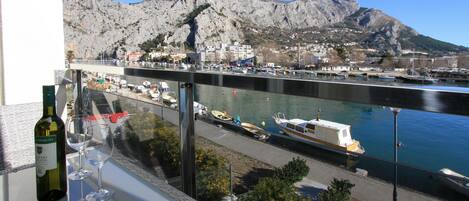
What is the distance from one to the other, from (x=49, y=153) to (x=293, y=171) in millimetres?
962

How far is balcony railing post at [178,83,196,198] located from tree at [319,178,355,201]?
63 cm

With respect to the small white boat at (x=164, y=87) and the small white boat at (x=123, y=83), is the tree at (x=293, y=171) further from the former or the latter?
the small white boat at (x=123, y=83)

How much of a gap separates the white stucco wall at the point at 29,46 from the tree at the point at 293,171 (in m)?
1.56

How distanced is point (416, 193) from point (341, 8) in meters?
79.8

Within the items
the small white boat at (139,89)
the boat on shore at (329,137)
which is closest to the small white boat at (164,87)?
the small white boat at (139,89)

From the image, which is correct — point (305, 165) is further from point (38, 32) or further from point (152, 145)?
point (38, 32)

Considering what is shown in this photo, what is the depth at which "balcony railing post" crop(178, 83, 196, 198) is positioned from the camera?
1.67 meters

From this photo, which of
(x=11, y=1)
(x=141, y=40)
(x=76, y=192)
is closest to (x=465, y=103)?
(x=76, y=192)

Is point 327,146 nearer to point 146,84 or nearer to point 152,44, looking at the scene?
point 146,84

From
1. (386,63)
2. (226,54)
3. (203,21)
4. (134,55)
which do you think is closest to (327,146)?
(386,63)

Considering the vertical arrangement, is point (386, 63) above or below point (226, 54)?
below

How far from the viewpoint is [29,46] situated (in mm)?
2275

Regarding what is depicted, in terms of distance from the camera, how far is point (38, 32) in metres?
2.39

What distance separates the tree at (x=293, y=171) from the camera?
1396 millimetres
